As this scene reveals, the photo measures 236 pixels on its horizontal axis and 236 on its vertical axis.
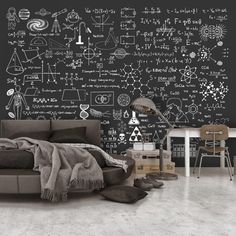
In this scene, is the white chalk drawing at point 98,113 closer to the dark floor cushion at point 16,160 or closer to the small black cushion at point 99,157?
the small black cushion at point 99,157

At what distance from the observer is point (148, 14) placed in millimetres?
6211

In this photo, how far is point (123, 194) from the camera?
12.1ft

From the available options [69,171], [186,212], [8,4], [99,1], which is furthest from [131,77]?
[186,212]

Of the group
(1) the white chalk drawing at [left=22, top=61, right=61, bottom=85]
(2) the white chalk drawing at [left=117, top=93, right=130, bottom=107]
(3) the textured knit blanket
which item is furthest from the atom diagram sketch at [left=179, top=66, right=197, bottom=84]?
(3) the textured knit blanket

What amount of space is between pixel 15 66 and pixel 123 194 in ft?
11.1

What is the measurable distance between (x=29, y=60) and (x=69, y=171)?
9.80 ft

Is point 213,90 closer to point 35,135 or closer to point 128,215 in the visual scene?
point 35,135

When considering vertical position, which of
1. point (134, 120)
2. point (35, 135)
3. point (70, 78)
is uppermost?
point (70, 78)

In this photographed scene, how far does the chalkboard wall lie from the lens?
615cm

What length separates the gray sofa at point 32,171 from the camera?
364 centimetres

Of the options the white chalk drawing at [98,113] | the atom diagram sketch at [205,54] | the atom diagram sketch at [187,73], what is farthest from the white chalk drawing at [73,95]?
the atom diagram sketch at [205,54]

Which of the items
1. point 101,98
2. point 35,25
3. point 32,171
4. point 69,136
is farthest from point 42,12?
point 32,171

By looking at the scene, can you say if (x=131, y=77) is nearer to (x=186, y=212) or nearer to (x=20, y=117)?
(x=20, y=117)

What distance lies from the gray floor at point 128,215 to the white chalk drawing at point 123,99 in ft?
7.25
